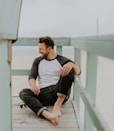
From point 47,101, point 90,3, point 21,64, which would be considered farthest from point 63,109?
point 90,3

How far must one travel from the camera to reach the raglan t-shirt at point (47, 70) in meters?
2.77

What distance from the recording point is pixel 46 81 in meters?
2.77

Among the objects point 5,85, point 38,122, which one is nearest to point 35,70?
point 38,122

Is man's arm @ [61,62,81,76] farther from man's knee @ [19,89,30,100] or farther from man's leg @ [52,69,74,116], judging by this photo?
man's knee @ [19,89,30,100]

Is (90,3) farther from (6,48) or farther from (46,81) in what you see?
(6,48)

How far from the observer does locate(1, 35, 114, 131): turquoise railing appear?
843 mm

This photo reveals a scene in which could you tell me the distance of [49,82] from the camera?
276 cm

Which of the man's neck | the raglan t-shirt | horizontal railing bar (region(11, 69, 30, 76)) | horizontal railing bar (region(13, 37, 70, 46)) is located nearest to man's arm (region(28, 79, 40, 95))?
the raglan t-shirt

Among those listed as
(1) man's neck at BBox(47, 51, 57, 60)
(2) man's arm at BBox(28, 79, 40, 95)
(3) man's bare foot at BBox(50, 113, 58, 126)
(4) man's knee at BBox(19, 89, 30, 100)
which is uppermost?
(1) man's neck at BBox(47, 51, 57, 60)

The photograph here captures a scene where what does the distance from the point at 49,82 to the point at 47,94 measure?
17 centimetres

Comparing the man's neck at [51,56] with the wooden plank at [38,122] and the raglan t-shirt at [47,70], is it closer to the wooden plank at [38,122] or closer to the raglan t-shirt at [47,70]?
the raglan t-shirt at [47,70]

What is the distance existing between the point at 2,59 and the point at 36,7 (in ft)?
13.8

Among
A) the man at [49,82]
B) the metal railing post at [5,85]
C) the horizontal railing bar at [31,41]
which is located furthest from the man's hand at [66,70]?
the metal railing post at [5,85]

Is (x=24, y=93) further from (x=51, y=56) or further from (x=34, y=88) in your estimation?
(x=51, y=56)
